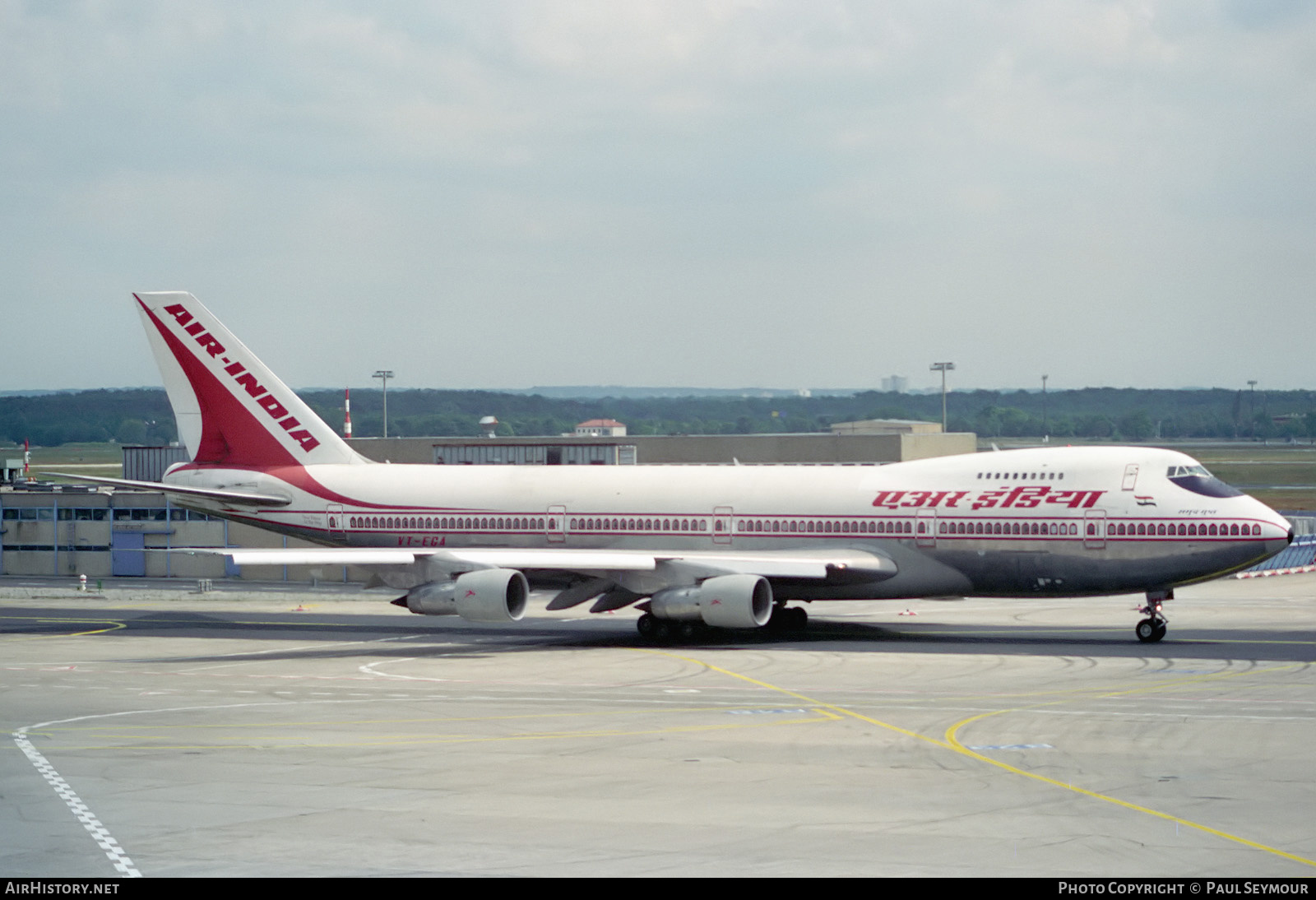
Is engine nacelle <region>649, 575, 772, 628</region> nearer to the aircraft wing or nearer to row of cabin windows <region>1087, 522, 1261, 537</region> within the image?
the aircraft wing

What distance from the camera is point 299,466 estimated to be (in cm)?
5350

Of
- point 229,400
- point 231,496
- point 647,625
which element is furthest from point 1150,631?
point 229,400

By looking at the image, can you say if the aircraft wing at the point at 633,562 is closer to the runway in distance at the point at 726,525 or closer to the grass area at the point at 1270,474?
the runway in distance at the point at 726,525

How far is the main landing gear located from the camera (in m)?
41.8

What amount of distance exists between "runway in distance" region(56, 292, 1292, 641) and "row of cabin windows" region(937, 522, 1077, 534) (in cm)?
5

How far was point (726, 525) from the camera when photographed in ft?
155

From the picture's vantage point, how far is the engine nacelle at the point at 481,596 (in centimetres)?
4291

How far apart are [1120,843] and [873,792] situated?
14.1 ft

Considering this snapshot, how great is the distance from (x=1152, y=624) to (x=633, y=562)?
14.4m

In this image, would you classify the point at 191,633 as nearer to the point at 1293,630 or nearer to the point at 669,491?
the point at 669,491

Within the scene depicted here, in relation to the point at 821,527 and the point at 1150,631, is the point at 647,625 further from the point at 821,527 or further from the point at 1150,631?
the point at 1150,631

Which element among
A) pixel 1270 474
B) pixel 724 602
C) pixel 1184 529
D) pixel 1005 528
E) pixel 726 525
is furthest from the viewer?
pixel 1270 474
